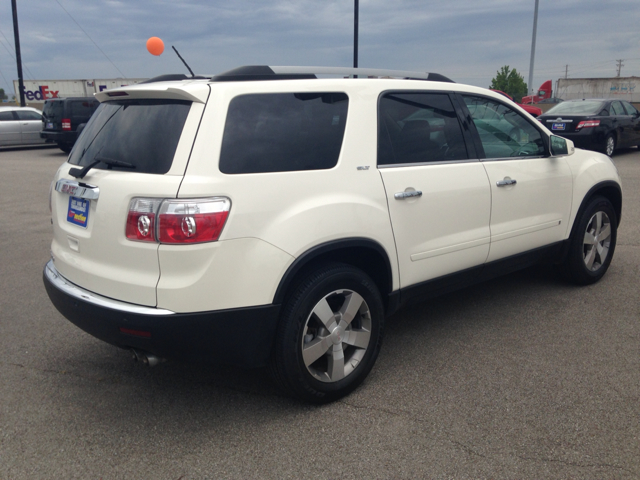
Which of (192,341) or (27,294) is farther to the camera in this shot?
(27,294)

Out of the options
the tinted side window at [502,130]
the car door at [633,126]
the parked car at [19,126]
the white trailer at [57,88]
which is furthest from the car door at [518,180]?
the white trailer at [57,88]

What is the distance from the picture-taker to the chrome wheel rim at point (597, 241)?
196 inches

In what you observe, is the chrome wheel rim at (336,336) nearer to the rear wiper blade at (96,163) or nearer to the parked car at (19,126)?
the rear wiper blade at (96,163)

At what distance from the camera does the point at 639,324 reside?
4211 millimetres

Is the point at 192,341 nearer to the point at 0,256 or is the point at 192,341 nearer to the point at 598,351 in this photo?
the point at 598,351

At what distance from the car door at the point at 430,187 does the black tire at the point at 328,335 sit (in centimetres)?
39

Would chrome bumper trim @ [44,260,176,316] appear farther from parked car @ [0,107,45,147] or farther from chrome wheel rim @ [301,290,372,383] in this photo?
parked car @ [0,107,45,147]

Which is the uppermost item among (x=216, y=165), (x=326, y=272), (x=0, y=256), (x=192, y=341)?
(x=216, y=165)

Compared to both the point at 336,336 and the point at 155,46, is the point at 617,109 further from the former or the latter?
the point at 336,336

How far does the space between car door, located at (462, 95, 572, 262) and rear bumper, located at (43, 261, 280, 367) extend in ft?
6.53

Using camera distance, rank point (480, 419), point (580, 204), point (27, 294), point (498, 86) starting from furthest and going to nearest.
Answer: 1. point (498, 86)
2. point (27, 294)
3. point (580, 204)
4. point (480, 419)

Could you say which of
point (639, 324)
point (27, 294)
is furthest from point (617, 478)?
point (27, 294)

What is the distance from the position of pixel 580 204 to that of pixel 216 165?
11.0 feet

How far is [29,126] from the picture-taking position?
20656mm
